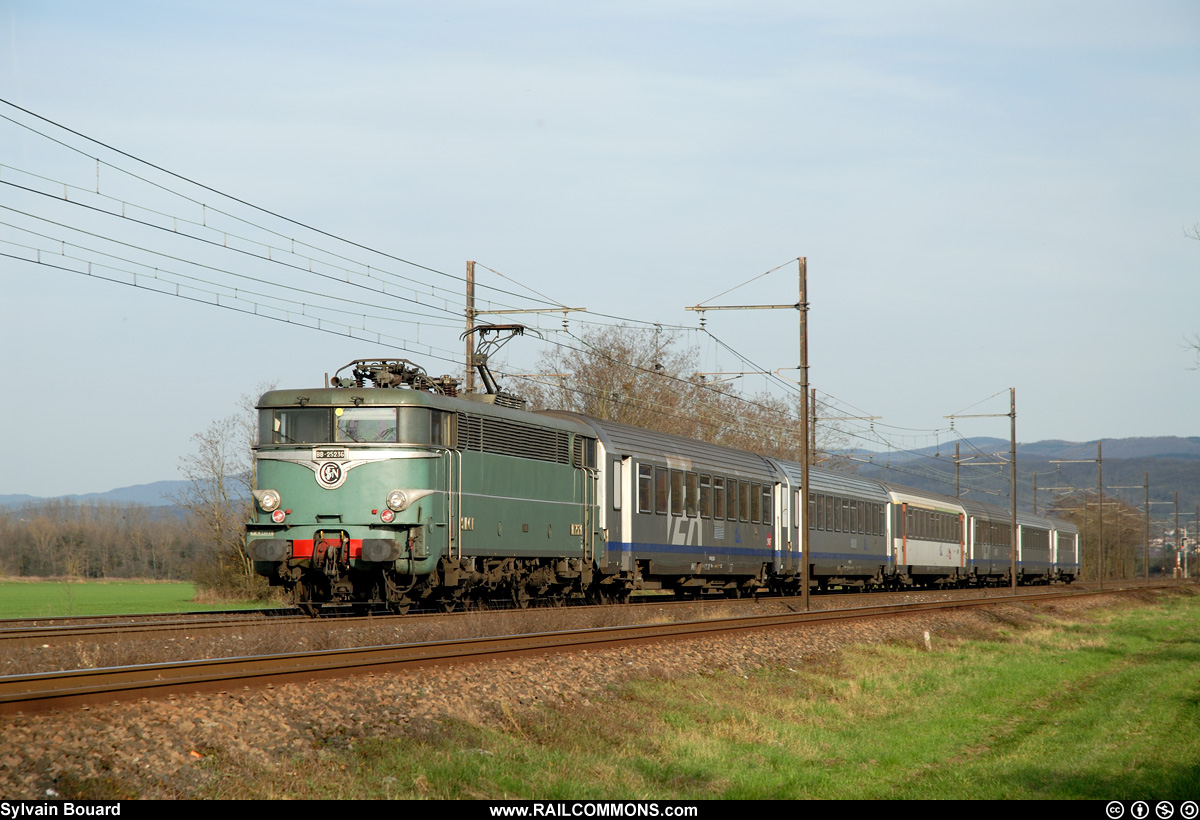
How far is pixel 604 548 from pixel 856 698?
30.5ft

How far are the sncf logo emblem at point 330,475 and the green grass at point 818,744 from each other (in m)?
6.78

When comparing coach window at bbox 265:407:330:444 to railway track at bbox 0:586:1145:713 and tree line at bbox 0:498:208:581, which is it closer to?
railway track at bbox 0:586:1145:713

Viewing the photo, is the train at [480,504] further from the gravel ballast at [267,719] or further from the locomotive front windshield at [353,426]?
the gravel ballast at [267,719]

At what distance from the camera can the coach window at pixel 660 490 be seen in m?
28.0

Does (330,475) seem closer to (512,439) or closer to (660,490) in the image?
(512,439)

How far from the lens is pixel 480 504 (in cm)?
2112

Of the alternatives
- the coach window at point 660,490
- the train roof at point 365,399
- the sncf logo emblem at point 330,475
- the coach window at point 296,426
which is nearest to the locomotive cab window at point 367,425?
the train roof at point 365,399

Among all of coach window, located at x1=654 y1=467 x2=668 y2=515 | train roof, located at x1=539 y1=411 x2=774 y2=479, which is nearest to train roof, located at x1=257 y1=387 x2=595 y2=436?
train roof, located at x1=539 y1=411 x2=774 y2=479

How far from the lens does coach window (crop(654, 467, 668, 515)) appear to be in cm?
2800

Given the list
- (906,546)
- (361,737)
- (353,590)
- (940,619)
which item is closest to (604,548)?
(353,590)

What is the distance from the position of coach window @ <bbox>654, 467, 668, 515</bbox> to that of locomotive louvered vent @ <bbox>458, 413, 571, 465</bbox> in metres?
4.08

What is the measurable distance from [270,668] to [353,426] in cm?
728

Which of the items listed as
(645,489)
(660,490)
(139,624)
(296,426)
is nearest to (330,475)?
(296,426)
